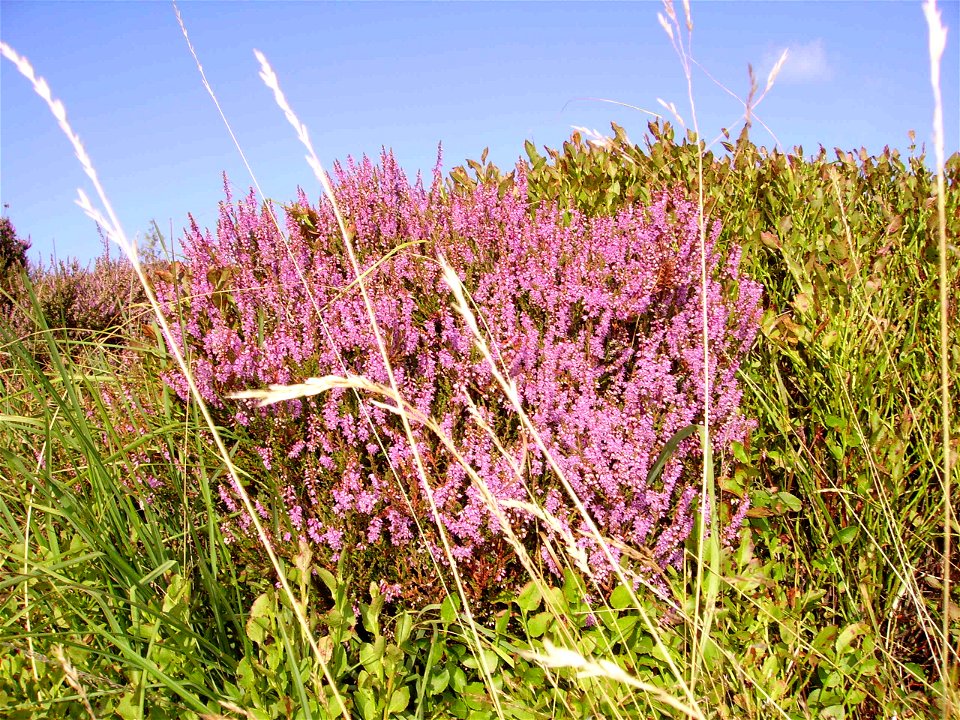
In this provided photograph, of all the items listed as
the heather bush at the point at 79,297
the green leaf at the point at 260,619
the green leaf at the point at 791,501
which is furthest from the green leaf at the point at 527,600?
the heather bush at the point at 79,297

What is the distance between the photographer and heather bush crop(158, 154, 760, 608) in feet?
7.63

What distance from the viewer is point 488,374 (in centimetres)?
242

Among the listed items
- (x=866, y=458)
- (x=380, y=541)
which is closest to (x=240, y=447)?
(x=380, y=541)

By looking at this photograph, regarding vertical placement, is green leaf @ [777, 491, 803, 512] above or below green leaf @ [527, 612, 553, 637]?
above

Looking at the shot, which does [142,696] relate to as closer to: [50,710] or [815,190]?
[50,710]

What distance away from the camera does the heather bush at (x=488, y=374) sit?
2.32 metres

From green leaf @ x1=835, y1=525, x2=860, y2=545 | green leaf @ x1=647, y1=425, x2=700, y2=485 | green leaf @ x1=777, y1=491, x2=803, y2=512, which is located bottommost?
green leaf @ x1=835, y1=525, x2=860, y2=545

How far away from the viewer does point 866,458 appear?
2.43 meters

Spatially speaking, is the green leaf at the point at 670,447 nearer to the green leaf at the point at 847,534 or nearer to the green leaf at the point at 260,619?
the green leaf at the point at 847,534

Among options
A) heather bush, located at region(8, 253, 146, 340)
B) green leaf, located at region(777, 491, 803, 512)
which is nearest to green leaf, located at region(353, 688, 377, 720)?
green leaf, located at region(777, 491, 803, 512)

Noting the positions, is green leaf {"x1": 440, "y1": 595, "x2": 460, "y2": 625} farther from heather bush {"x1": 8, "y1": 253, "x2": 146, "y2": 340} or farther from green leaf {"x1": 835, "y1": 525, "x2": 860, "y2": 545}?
heather bush {"x1": 8, "y1": 253, "x2": 146, "y2": 340}

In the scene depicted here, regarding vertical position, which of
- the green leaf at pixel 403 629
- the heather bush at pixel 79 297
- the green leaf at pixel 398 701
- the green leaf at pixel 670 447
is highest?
the heather bush at pixel 79 297

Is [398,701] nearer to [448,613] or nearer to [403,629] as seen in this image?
[403,629]

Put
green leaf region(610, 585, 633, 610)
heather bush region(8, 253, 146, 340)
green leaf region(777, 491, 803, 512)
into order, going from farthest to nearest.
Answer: heather bush region(8, 253, 146, 340) → green leaf region(777, 491, 803, 512) → green leaf region(610, 585, 633, 610)
